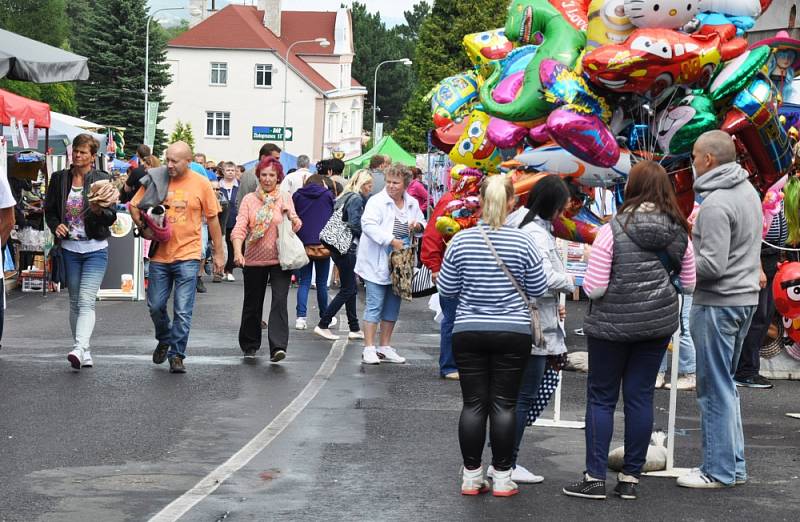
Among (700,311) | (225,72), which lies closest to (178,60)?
(225,72)

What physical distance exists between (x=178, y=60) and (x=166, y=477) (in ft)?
298

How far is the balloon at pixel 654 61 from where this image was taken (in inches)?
446

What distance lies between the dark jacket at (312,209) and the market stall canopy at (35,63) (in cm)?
314

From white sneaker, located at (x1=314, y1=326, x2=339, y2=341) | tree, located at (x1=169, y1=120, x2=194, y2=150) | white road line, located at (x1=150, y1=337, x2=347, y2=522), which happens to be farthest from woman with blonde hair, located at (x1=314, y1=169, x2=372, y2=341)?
tree, located at (x1=169, y1=120, x2=194, y2=150)

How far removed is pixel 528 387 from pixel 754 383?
5.23 metres

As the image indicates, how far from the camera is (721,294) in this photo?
7.96 metres

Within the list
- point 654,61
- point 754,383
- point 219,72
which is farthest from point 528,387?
point 219,72

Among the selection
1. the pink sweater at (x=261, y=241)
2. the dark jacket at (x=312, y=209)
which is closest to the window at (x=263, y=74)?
the dark jacket at (x=312, y=209)

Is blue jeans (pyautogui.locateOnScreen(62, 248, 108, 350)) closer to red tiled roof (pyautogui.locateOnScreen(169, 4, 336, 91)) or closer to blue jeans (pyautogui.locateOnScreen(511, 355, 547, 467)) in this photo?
blue jeans (pyautogui.locateOnScreen(511, 355, 547, 467))

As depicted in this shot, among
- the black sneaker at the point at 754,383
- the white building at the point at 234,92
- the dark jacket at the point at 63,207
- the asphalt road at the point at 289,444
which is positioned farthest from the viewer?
the white building at the point at 234,92

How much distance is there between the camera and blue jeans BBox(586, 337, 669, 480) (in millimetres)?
7605

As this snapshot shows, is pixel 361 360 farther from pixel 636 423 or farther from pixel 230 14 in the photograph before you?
pixel 230 14

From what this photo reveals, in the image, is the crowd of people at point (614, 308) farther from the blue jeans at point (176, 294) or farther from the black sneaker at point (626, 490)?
the blue jeans at point (176, 294)

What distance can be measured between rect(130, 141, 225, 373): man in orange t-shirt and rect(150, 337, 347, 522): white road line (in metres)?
1.27
